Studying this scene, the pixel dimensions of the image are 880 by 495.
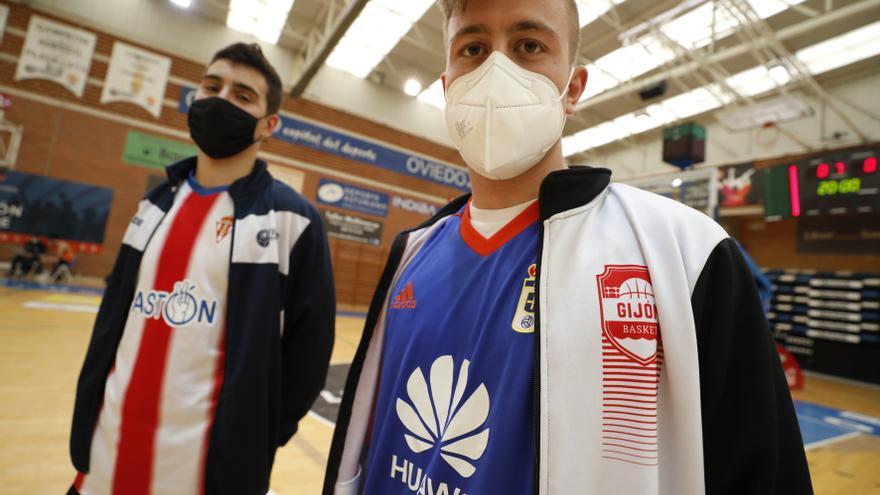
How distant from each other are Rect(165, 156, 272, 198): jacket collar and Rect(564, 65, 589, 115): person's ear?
1.14 m

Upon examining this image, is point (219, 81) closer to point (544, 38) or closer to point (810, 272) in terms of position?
point (544, 38)

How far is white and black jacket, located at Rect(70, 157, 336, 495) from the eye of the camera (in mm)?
1338

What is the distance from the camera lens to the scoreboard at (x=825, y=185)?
24.8 ft

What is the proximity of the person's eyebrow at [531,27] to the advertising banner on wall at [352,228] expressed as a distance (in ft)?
38.0

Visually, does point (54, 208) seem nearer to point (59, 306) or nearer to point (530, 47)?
point (59, 306)

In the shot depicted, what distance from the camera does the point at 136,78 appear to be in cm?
1031

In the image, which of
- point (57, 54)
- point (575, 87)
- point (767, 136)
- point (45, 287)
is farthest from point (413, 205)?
point (575, 87)

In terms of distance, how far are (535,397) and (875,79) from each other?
13.2 m

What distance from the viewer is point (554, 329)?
733 mm

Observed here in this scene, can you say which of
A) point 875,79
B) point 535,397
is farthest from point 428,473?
point 875,79

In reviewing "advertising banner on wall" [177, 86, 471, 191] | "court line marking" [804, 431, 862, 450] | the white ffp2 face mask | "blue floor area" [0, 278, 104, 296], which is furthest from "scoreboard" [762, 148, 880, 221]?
"blue floor area" [0, 278, 104, 296]

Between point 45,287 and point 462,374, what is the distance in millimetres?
10548

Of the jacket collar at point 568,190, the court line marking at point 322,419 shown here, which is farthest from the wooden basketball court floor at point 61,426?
the jacket collar at point 568,190

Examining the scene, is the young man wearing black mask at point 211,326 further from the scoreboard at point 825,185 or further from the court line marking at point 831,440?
the scoreboard at point 825,185
